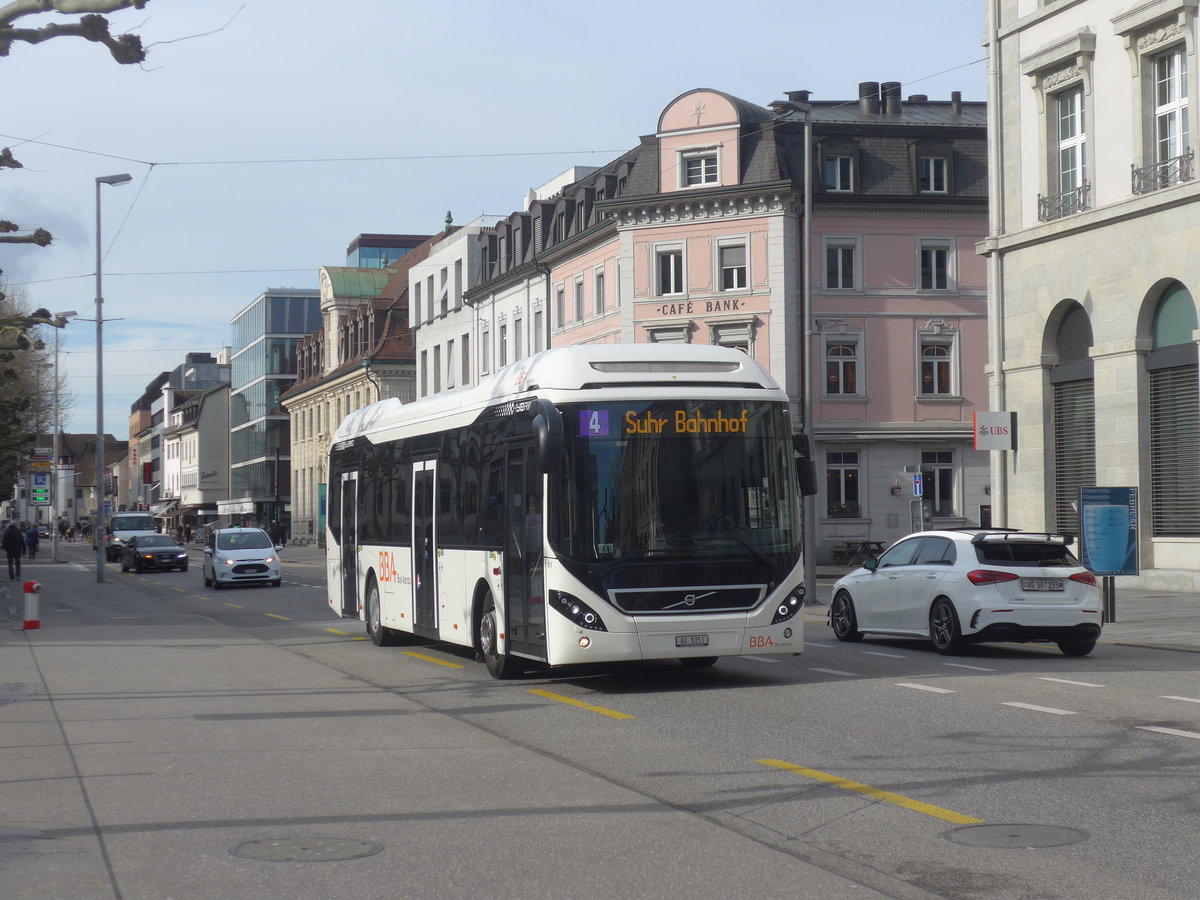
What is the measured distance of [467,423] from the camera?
1664 centimetres

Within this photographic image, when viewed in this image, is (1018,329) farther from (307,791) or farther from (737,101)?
(307,791)

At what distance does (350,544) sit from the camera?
22031 millimetres

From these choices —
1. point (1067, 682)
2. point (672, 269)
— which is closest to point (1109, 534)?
point (1067, 682)

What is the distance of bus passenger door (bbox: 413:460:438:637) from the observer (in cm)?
1781

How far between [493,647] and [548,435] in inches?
110

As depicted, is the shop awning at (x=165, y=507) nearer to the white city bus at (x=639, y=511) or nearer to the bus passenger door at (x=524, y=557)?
the bus passenger door at (x=524, y=557)

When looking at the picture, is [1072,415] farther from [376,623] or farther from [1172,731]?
[1172,731]

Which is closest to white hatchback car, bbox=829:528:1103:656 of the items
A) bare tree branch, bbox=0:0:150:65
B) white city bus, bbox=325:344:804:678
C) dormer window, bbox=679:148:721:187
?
white city bus, bbox=325:344:804:678

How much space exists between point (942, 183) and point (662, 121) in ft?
30.0

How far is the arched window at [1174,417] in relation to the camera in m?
29.2

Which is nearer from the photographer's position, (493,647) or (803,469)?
(803,469)

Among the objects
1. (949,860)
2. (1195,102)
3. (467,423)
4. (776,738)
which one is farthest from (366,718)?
(1195,102)

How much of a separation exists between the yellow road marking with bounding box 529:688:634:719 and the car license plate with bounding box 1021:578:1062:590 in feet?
20.0

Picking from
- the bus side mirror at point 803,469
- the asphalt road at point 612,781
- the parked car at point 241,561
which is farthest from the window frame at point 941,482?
the bus side mirror at point 803,469
